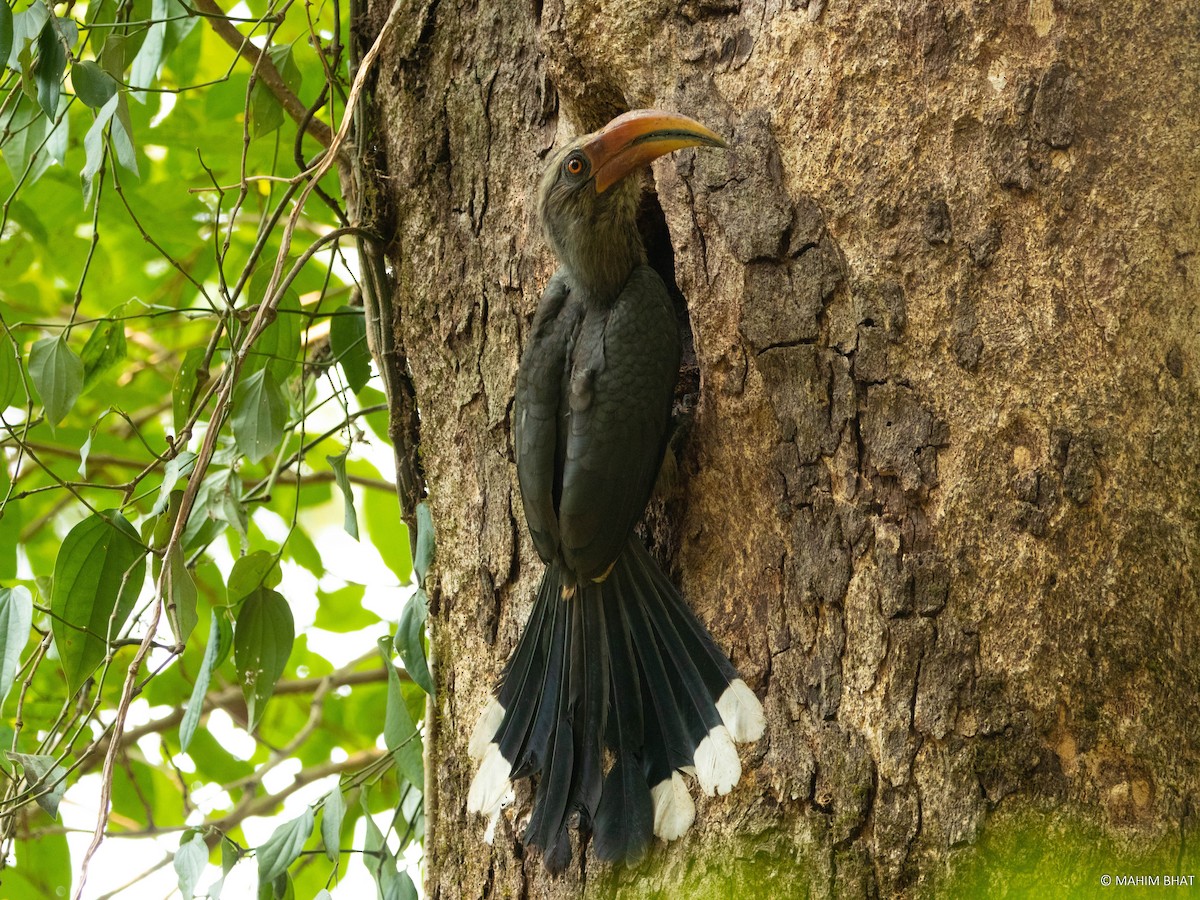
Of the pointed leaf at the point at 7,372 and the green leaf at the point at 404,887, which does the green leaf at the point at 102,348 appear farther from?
the green leaf at the point at 404,887

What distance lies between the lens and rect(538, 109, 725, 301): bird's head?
2395mm

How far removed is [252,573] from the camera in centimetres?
287

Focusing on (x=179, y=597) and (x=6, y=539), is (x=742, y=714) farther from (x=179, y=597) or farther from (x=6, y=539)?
(x=6, y=539)

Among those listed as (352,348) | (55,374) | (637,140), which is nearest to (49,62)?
(55,374)

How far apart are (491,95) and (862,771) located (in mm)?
1853

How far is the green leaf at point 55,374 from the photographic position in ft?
8.77

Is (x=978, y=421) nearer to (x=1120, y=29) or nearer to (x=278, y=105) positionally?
(x=1120, y=29)

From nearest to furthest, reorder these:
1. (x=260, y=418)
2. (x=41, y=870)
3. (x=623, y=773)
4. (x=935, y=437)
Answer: (x=935, y=437) → (x=623, y=773) → (x=260, y=418) → (x=41, y=870)

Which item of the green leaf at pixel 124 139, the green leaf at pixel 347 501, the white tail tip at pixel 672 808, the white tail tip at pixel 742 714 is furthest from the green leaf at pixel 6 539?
the white tail tip at pixel 742 714

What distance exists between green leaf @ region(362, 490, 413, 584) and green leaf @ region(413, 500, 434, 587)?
4.49 ft

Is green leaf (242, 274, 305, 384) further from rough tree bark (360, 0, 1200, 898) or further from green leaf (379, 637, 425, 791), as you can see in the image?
rough tree bark (360, 0, 1200, 898)

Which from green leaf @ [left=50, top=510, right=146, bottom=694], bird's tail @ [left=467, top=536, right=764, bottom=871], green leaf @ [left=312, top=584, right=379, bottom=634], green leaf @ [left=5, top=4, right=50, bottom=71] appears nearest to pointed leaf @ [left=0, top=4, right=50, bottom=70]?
green leaf @ [left=5, top=4, right=50, bottom=71]

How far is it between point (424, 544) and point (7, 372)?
46.5 inches

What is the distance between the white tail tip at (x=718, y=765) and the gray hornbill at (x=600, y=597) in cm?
7
